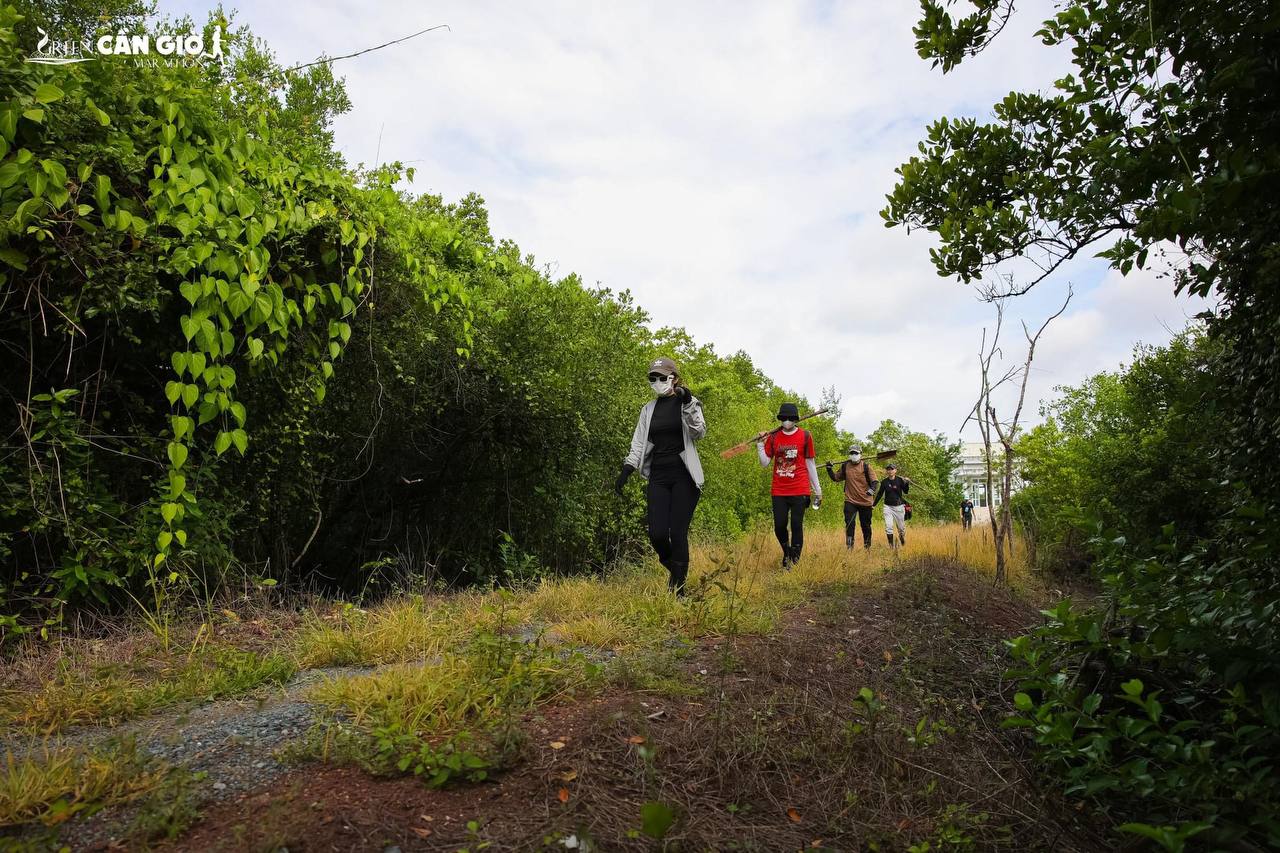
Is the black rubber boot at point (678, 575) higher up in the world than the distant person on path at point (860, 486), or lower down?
lower down

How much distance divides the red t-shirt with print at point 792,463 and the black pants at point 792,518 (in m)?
0.07

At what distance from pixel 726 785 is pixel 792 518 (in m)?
5.35

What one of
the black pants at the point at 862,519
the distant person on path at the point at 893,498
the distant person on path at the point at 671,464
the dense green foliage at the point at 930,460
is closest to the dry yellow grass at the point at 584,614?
the distant person on path at the point at 671,464

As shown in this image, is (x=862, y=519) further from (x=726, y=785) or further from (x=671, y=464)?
(x=726, y=785)

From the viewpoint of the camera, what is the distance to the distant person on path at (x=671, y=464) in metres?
5.79

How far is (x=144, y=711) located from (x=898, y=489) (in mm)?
10701

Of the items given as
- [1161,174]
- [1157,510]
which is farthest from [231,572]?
[1157,510]

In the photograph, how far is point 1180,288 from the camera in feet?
10.8

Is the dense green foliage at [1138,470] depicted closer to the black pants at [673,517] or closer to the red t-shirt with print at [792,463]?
the red t-shirt with print at [792,463]

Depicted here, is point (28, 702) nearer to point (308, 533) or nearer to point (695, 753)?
point (695, 753)

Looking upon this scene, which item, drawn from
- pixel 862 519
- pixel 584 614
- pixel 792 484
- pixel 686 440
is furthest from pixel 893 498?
pixel 584 614

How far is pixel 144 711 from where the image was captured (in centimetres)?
315
